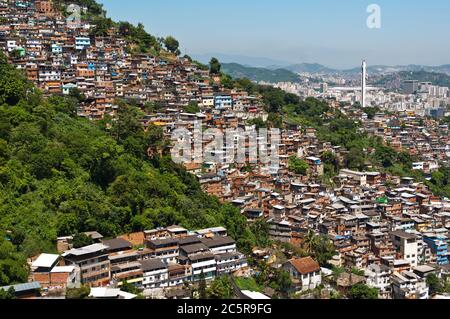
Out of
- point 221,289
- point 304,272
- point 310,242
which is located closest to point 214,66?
point 310,242

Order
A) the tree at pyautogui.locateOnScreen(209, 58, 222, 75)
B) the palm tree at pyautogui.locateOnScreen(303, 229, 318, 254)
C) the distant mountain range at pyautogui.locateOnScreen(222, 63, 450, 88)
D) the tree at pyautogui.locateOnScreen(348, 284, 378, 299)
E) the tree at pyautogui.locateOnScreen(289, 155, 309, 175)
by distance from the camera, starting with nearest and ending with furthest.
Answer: the tree at pyautogui.locateOnScreen(348, 284, 378, 299), the palm tree at pyautogui.locateOnScreen(303, 229, 318, 254), the tree at pyautogui.locateOnScreen(289, 155, 309, 175), the tree at pyautogui.locateOnScreen(209, 58, 222, 75), the distant mountain range at pyautogui.locateOnScreen(222, 63, 450, 88)

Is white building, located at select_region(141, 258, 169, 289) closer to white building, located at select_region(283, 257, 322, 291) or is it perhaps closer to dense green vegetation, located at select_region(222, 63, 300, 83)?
white building, located at select_region(283, 257, 322, 291)

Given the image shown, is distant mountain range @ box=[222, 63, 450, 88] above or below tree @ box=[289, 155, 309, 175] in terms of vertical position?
above

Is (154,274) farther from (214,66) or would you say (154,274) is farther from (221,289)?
(214,66)

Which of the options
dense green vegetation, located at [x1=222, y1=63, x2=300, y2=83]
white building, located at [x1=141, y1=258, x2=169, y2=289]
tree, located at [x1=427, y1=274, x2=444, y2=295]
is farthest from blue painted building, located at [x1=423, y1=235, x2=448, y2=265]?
dense green vegetation, located at [x1=222, y1=63, x2=300, y2=83]

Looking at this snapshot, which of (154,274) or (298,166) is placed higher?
A: (298,166)

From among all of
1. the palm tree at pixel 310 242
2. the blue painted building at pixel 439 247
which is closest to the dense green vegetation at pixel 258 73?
the blue painted building at pixel 439 247
